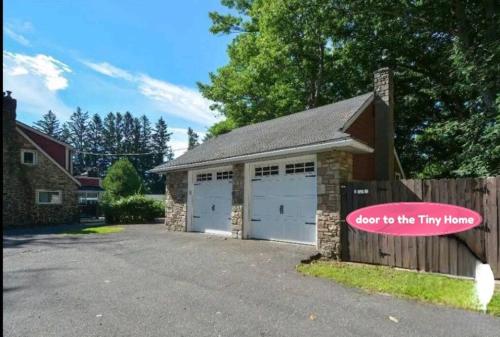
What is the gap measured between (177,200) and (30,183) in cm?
1213

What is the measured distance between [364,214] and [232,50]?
76.3 feet

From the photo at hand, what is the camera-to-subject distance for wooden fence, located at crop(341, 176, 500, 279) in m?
7.24

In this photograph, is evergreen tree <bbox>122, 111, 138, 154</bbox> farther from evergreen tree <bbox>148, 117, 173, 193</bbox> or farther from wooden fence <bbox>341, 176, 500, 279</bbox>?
wooden fence <bbox>341, 176, 500, 279</bbox>

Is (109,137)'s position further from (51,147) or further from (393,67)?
(393,67)

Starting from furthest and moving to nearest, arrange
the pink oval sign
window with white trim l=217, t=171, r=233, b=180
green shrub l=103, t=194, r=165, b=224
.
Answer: green shrub l=103, t=194, r=165, b=224 → window with white trim l=217, t=171, r=233, b=180 → the pink oval sign

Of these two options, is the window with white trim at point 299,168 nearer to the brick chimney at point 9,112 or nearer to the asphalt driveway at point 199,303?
the asphalt driveway at point 199,303

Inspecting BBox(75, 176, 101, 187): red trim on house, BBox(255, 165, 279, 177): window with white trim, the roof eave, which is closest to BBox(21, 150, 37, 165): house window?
the roof eave

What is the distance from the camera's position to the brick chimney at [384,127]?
1250 cm

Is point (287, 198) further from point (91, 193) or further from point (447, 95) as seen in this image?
point (91, 193)

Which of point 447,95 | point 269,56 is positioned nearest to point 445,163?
point 447,95

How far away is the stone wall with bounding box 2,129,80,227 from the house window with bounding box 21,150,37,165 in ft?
0.68

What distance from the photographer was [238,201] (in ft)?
41.8

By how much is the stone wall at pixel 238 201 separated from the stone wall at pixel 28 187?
1539 centimetres

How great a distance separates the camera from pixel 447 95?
66.3 ft
